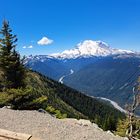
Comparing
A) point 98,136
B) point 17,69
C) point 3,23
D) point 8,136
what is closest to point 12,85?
point 17,69

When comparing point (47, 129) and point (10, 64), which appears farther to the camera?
point (10, 64)

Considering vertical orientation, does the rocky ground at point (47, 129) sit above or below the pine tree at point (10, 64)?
below

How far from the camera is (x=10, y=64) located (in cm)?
4006

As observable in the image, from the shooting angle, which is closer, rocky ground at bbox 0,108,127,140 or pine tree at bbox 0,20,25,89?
rocky ground at bbox 0,108,127,140

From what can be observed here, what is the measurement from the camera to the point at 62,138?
72.6 ft

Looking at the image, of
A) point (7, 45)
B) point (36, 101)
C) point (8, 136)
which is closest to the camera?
point (8, 136)

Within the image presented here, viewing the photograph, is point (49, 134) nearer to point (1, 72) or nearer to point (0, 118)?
point (0, 118)

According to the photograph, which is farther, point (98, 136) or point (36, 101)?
point (36, 101)

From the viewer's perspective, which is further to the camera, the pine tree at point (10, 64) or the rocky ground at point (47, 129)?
the pine tree at point (10, 64)

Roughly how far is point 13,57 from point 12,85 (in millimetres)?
3761

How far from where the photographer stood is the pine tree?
40.2 metres

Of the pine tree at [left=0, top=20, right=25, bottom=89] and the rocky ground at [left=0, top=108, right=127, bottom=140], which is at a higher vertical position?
the pine tree at [left=0, top=20, right=25, bottom=89]

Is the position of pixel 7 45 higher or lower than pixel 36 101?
higher

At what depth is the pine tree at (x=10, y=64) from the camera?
4022cm
